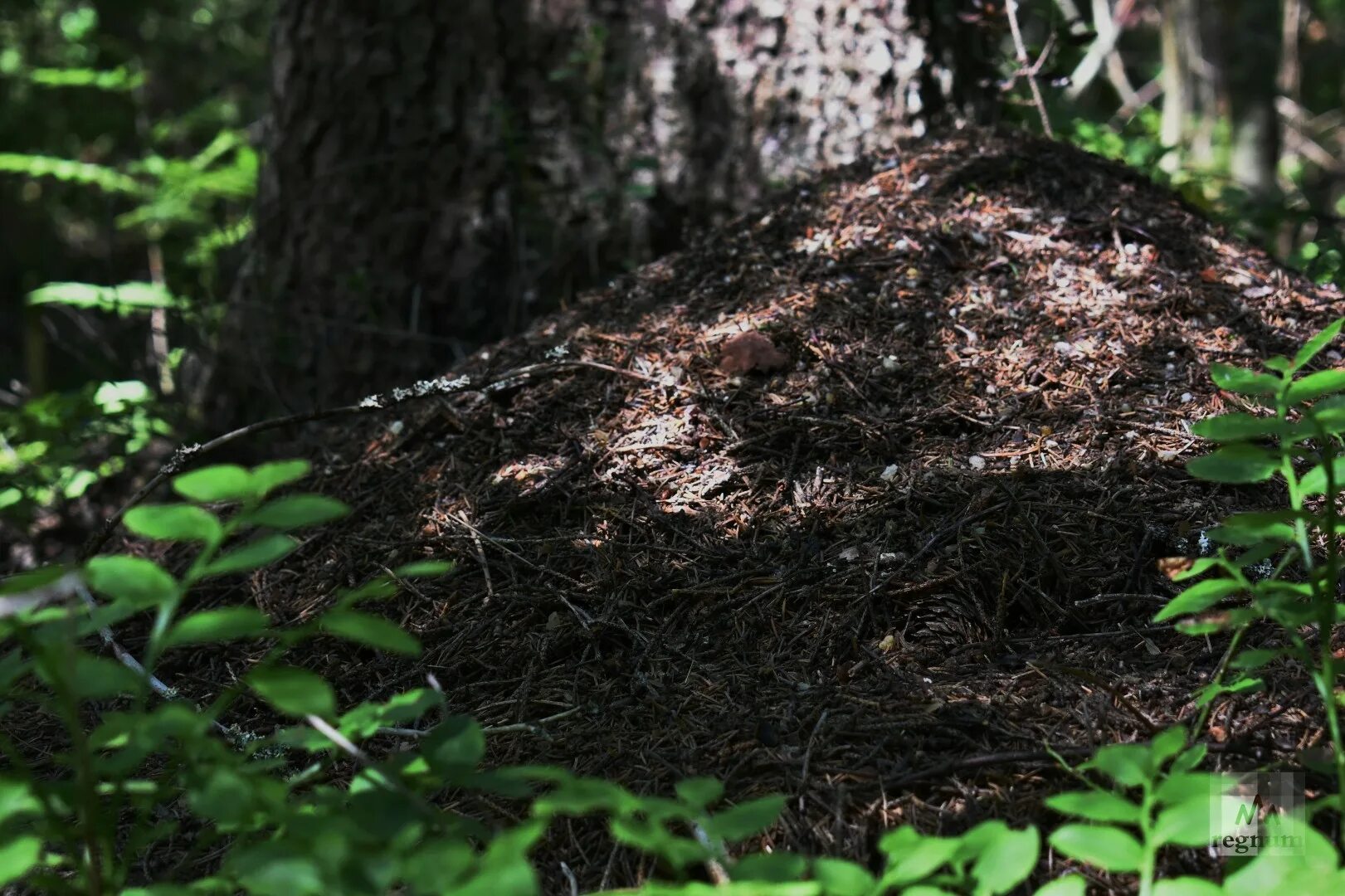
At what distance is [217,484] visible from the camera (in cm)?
107

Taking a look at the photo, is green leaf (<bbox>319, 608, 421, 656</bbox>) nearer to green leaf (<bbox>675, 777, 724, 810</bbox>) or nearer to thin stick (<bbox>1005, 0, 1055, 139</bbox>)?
green leaf (<bbox>675, 777, 724, 810</bbox>)

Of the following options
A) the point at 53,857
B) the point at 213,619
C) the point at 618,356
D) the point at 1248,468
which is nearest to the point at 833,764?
the point at 1248,468

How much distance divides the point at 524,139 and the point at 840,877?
2.79 m

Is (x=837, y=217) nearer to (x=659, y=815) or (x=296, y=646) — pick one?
(x=296, y=646)

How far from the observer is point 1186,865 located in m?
1.23

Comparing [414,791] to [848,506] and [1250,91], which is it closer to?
[848,506]

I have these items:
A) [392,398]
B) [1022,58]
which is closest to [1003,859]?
[392,398]

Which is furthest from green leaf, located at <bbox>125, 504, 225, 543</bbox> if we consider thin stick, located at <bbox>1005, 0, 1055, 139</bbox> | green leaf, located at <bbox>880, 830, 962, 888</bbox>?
thin stick, located at <bbox>1005, 0, 1055, 139</bbox>

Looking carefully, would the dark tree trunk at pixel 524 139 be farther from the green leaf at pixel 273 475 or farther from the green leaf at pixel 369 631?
the green leaf at pixel 369 631

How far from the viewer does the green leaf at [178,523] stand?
104 centimetres

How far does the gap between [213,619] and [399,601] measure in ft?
3.13

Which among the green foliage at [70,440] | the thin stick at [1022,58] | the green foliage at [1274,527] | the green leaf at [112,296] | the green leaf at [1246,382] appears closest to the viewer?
the green foliage at [1274,527]

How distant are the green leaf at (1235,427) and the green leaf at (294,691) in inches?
44.0

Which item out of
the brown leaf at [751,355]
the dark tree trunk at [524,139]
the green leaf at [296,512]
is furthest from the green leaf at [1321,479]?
the dark tree trunk at [524,139]
